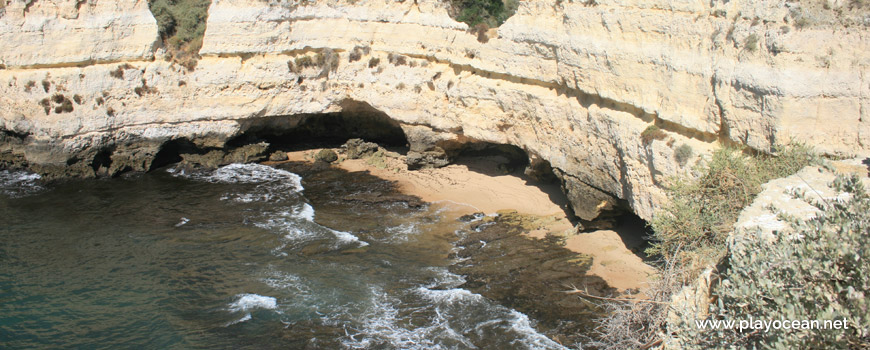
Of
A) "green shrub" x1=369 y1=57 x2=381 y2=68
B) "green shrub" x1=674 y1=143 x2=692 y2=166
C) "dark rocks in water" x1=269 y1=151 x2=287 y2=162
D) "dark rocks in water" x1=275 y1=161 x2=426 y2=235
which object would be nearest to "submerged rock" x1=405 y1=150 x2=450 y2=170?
"dark rocks in water" x1=275 y1=161 x2=426 y2=235

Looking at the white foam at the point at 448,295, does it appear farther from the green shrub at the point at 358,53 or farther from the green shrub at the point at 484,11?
the green shrub at the point at 484,11

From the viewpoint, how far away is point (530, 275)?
648 inches

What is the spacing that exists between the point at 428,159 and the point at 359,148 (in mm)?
3771

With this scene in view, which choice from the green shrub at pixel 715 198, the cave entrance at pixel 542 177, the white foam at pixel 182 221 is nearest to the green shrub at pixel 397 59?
the cave entrance at pixel 542 177

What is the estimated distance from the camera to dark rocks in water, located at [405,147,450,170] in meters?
24.4

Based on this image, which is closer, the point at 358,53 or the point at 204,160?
the point at 358,53

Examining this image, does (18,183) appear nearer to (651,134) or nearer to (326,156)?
(326,156)

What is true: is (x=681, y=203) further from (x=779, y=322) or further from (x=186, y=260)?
(x=186, y=260)

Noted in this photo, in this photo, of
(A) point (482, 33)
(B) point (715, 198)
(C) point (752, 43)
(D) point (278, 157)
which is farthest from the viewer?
(D) point (278, 157)

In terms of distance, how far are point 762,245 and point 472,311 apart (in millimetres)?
8281

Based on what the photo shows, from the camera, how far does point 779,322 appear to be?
6.90 meters

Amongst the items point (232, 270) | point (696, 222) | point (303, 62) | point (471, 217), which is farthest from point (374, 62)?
point (696, 222)

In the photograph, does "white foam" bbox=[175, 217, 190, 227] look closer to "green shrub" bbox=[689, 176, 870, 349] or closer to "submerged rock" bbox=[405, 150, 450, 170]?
"submerged rock" bbox=[405, 150, 450, 170]

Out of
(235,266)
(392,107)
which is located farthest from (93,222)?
(392,107)
